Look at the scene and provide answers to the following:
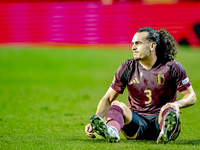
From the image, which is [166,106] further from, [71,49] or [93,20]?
[93,20]

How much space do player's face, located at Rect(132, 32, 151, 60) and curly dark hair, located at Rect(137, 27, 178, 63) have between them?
50 millimetres

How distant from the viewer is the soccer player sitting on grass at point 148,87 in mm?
4105

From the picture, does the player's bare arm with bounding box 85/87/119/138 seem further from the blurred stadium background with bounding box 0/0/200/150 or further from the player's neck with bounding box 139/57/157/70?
the blurred stadium background with bounding box 0/0/200/150

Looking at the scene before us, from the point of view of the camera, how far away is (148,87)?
423cm

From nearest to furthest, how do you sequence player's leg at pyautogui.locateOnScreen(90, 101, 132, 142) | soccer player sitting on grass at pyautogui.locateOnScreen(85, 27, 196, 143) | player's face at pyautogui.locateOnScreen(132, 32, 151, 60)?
1. player's leg at pyautogui.locateOnScreen(90, 101, 132, 142)
2. soccer player sitting on grass at pyautogui.locateOnScreen(85, 27, 196, 143)
3. player's face at pyautogui.locateOnScreen(132, 32, 151, 60)

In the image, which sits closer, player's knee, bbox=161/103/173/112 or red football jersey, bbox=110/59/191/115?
player's knee, bbox=161/103/173/112

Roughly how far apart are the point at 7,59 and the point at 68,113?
8013 mm

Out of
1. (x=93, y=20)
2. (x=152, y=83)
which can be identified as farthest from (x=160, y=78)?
(x=93, y=20)

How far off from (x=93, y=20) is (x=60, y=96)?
731cm

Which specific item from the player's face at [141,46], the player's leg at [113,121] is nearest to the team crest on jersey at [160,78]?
the player's face at [141,46]

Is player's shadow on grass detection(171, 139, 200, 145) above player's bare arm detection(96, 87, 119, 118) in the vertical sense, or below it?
below

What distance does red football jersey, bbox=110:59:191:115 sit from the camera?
4.16 metres

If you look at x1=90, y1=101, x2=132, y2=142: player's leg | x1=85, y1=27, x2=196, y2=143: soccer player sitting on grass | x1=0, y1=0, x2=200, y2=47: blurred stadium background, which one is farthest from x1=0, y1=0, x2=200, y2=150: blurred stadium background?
x1=90, y1=101, x2=132, y2=142: player's leg

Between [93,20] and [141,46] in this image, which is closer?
[141,46]
